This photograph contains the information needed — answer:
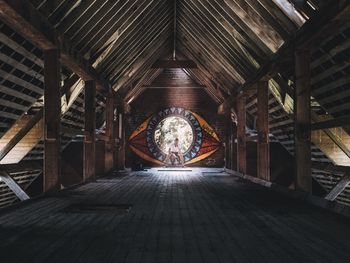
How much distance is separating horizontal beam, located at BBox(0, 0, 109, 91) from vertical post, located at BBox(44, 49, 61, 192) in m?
0.27

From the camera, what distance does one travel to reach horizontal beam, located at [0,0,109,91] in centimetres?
438

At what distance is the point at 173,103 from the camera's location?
54.2ft

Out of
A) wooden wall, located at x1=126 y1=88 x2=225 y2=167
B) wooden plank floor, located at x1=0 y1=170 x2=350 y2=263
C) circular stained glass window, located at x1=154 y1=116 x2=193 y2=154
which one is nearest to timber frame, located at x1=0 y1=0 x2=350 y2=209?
wooden plank floor, located at x1=0 y1=170 x2=350 y2=263

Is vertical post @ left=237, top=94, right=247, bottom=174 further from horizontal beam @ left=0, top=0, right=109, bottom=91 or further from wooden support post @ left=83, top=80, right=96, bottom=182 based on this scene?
horizontal beam @ left=0, top=0, right=109, bottom=91

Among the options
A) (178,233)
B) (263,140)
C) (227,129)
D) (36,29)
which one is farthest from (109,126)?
(178,233)

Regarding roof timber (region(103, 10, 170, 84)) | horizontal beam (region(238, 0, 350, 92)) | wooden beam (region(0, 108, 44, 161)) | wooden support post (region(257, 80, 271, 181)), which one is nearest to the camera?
horizontal beam (region(238, 0, 350, 92))

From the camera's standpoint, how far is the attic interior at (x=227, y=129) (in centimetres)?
303

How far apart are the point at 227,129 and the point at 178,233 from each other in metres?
11.4

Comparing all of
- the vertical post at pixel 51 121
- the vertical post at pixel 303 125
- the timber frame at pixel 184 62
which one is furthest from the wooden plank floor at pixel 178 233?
the timber frame at pixel 184 62

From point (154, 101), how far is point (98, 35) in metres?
8.95

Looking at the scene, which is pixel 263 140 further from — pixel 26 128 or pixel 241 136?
pixel 26 128

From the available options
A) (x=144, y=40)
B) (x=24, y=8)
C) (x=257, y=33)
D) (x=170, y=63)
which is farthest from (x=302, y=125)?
(x=170, y=63)

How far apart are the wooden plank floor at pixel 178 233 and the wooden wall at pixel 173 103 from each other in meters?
11.3

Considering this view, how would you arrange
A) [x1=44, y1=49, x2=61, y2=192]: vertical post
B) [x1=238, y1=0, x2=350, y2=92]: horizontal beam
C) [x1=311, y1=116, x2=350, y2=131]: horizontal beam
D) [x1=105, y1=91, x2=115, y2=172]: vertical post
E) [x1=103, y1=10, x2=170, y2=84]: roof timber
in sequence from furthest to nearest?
[x1=105, y1=91, x2=115, y2=172]: vertical post, [x1=103, y1=10, x2=170, y2=84]: roof timber, [x1=44, y1=49, x2=61, y2=192]: vertical post, [x1=311, y1=116, x2=350, y2=131]: horizontal beam, [x1=238, y1=0, x2=350, y2=92]: horizontal beam
